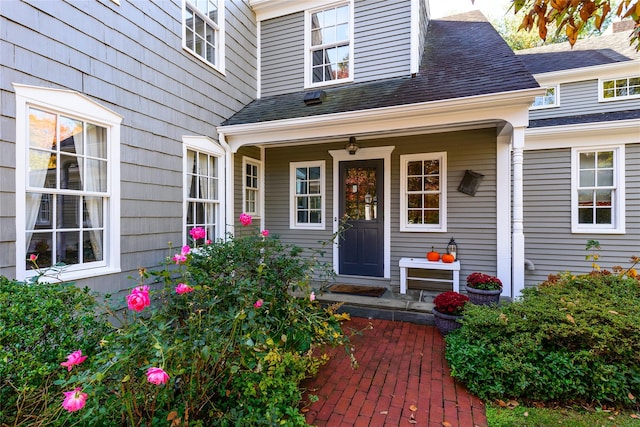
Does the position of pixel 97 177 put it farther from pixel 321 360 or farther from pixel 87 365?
pixel 321 360

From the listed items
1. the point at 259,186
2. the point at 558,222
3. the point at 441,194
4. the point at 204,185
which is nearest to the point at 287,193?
the point at 259,186

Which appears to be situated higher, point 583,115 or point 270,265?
point 583,115

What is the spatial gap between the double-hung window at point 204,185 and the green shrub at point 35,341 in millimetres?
2431

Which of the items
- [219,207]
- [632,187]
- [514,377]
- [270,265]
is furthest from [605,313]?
[632,187]

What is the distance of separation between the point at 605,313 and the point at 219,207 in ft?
15.6

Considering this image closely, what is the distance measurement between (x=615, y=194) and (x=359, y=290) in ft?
17.9

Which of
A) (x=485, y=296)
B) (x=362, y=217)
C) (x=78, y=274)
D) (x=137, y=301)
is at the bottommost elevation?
(x=485, y=296)

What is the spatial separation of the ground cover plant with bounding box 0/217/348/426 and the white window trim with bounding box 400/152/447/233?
3.04 meters

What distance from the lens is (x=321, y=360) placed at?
2699 millimetres

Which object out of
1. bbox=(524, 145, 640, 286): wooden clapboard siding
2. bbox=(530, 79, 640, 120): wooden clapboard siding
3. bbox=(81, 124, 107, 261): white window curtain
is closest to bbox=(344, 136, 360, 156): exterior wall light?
bbox=(81, 124, 107, 261): white window curtain

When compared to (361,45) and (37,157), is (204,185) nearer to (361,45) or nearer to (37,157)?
(37,157)

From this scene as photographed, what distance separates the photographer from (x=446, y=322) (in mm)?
3432

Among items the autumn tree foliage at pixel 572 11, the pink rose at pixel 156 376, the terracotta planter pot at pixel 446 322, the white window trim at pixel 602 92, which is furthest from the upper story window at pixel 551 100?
Answer: the pink rose at pixel 156 376

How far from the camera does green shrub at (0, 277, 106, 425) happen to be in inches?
60.0
